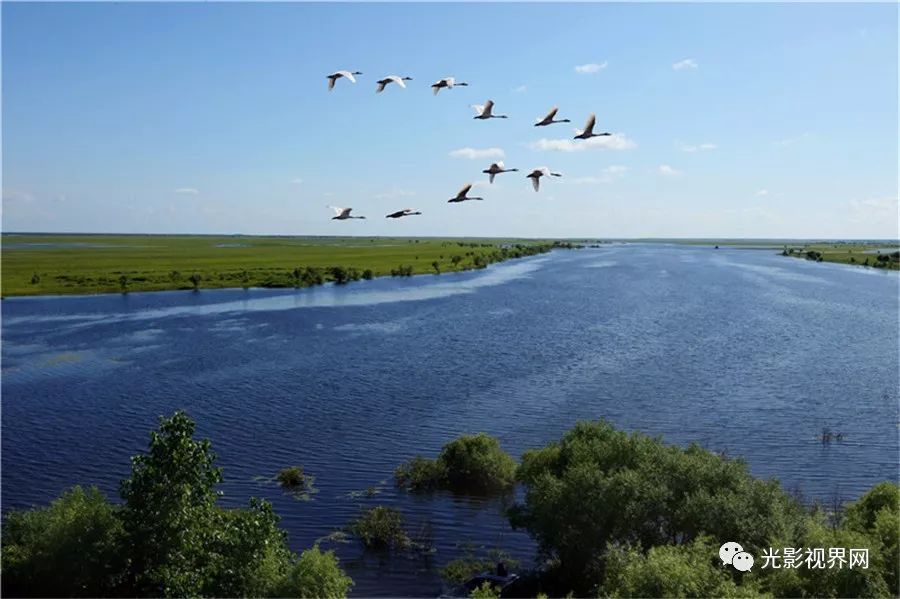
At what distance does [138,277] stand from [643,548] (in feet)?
357

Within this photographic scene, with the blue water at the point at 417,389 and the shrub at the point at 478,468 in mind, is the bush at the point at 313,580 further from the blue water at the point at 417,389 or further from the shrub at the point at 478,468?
the shrub at the point at 478,468

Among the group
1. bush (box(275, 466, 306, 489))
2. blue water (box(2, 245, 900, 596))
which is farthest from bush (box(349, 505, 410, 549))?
bush (box(275, 466, 306, 489))

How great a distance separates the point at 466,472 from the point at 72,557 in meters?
15.8

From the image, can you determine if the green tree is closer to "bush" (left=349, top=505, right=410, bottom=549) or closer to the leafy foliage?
the leafy foliage

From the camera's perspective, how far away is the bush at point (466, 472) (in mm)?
30859

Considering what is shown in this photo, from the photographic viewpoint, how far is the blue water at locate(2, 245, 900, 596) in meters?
31.5

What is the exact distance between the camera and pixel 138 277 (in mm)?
113750

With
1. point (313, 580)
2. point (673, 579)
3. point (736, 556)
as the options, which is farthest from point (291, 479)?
point (673, 579)

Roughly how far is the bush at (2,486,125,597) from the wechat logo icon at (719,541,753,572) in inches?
670

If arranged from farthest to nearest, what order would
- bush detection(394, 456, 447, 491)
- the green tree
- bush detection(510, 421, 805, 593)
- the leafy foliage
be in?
1. bush detection(394, 456, 447, 491)
2. bush detection(510, 421, 805, 593)
3. the green tree
4. the leafy foliage

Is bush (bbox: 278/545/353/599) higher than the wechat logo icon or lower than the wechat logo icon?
lower

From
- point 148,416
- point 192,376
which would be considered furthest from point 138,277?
point 148,416

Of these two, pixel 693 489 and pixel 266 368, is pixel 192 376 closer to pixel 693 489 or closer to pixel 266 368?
pixel 266 368

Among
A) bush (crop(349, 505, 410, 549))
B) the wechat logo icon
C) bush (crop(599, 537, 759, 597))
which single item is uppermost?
bush (crop(599, 537, 759, 597))
